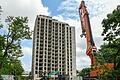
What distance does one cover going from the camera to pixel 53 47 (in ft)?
497

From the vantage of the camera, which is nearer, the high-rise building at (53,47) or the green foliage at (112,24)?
the green foliage at (112,24)

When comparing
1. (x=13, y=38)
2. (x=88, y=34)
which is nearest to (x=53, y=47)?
(x=88, y=34)

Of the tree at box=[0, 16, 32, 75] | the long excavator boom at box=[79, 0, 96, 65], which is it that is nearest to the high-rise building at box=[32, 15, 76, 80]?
the long excavator boom at box=[79, 0, 96, 65]

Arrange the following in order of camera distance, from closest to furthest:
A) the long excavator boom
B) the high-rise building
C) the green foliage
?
1. the green foliage
2. the long excavator boom
3. the high-rise building

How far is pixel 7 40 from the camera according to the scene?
38.6 meters

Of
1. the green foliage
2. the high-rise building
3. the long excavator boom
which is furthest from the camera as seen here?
the high-rise building

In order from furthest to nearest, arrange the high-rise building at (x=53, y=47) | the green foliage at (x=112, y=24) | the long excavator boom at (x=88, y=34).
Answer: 1. the high-rise building at (x=53, y=47)
2. the long excavator boom at (x=88, y=34)
3. the green foliage at (x=112, y=24)

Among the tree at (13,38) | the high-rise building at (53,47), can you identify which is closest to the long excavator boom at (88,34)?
the tree at (13,38)

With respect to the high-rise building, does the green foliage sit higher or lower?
lower

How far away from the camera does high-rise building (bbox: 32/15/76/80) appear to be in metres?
142

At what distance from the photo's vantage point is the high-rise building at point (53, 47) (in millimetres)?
142000

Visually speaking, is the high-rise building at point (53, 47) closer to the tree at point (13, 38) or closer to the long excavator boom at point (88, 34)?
the long excavator boom at point (88, 34)

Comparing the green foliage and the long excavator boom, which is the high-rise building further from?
the green foliage

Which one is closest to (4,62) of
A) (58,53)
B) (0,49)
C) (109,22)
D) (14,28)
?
(0,49)
